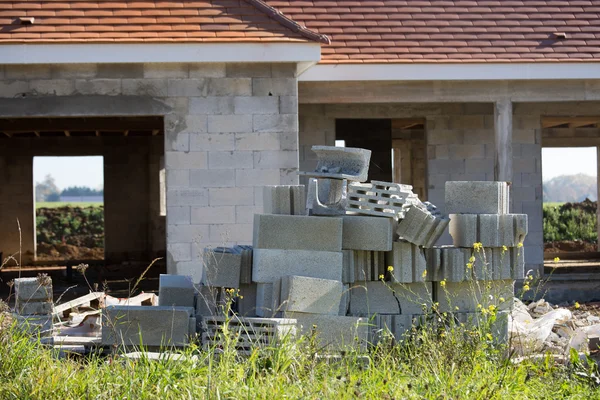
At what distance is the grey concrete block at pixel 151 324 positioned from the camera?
745cm

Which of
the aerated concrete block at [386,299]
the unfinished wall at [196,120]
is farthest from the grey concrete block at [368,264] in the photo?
the unfinished wall at [196,120]

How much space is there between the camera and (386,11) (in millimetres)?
14156

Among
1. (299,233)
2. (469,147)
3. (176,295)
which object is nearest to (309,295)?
(299,233)

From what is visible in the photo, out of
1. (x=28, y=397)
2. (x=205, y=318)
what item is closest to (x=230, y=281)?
(x=205, y=318)

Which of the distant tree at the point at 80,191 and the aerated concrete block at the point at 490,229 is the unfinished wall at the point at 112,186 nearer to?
the aerated concrete block at the point at 490,229

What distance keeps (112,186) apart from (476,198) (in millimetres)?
14802

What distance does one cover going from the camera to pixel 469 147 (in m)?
14.9

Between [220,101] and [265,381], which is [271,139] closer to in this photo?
[220,101]

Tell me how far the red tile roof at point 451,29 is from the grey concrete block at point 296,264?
5.36 metres

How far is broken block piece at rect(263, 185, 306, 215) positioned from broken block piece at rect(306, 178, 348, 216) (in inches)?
7.0

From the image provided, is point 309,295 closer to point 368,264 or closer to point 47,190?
point 368,264

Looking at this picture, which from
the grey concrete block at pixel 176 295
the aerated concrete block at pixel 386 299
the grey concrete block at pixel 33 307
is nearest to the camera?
the grey concrete block at pixel 33 307

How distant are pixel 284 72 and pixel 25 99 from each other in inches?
131

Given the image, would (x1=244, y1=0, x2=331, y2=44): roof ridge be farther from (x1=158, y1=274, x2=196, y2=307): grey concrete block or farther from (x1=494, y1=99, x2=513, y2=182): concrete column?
(x1=158, y1=274, x2=196, y2=307): grey concrete block
